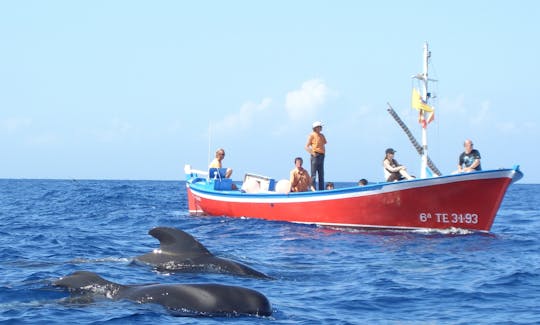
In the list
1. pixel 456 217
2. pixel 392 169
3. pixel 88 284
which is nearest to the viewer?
pixel 88 284

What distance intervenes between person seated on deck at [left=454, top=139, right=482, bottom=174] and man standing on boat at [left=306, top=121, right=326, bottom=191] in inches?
159

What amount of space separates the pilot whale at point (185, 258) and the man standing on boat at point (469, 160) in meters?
9.57

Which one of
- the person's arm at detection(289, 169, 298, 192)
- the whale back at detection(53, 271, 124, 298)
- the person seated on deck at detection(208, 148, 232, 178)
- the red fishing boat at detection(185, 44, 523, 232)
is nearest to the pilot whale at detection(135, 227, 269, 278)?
the whale back at detection(53, 271, 124, 298)

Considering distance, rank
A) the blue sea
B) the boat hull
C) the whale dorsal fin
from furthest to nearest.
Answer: the boat hull < the whale dorsal fin < the blue sea

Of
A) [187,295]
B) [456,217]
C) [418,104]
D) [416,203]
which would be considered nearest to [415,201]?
[416,203]

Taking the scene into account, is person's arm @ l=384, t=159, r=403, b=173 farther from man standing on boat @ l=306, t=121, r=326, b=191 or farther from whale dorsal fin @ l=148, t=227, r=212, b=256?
whale dorsal fin @ l=148, t=227, r=212, b=256

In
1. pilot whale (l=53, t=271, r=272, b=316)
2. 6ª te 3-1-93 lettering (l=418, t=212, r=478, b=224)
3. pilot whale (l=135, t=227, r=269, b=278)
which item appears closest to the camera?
pilot whale (l=53, t=271, r=272, b=316)

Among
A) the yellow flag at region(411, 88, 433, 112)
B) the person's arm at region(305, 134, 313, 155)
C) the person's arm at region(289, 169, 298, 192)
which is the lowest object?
the person's arm at region(289, 169, 298, 192)

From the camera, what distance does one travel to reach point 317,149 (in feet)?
76.9

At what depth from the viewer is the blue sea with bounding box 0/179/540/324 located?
33.1 ft

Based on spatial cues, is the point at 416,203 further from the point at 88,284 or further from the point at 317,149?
the point at 88,284

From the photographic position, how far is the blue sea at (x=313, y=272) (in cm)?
1010

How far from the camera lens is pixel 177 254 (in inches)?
520

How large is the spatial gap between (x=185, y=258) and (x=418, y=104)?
11993 millimetres
